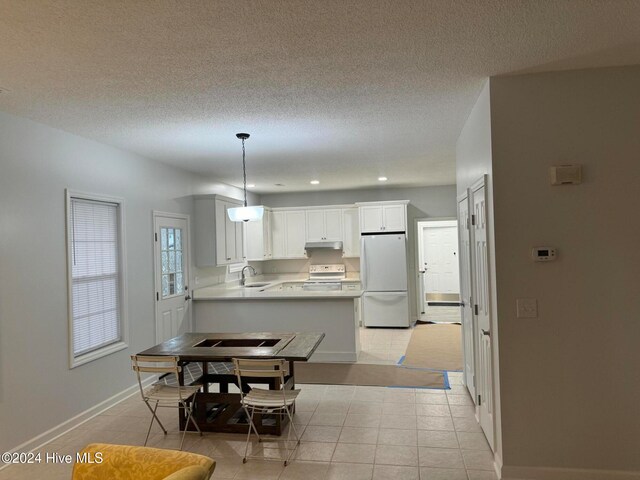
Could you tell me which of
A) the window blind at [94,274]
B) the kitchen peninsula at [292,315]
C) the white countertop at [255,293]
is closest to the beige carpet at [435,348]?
the kitchen peninsula at [292,315]

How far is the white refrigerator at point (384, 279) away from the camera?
24.7 feet

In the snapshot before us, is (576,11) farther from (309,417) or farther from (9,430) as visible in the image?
(9,430)

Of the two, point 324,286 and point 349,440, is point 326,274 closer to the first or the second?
point 324,286

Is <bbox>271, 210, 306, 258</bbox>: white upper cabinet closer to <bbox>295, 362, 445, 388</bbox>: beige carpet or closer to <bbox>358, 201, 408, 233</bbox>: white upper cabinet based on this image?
<bbox>358, 201, 408, 233</bbox>: white upper cabinet

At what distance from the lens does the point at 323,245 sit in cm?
812

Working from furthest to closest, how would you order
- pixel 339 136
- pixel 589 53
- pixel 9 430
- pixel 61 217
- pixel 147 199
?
pixel 147 199
pixel 339 136
pixel 61 217
pixel 9 430
pixel 589 53

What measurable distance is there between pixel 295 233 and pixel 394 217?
195 cm

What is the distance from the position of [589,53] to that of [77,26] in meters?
2.73

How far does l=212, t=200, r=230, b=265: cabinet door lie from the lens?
602 cm

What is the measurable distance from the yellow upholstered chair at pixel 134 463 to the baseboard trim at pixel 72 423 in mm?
1837

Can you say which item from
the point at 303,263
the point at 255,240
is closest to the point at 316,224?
the point at 303,263

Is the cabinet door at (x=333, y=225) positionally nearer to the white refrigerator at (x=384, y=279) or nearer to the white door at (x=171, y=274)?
the white refrigerator at (x=384, y=279)

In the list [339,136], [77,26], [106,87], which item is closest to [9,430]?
[106,87]

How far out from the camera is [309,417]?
383cm
